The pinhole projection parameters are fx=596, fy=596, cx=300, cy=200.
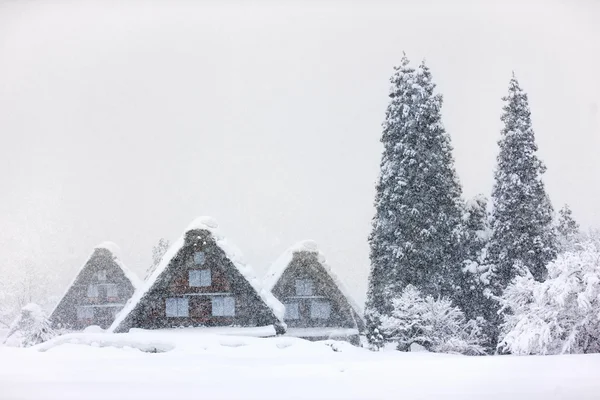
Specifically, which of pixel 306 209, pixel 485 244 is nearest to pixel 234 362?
pixel 485 244

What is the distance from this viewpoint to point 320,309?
95.3 ft

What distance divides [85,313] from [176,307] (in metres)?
11.7

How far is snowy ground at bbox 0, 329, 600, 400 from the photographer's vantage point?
30.7 feet

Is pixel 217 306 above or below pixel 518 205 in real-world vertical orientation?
below

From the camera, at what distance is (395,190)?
73.9ft

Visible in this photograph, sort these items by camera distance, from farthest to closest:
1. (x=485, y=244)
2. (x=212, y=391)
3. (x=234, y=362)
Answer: (x=485, y=244) → (x=234, y=362) → (x=212, y=391)

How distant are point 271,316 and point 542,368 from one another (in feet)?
41.9

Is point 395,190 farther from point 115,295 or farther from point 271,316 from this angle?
point 115,295

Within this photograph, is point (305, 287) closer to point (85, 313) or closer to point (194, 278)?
point (194, 278)

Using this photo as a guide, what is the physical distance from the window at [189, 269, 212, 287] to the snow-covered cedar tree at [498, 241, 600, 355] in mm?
11593

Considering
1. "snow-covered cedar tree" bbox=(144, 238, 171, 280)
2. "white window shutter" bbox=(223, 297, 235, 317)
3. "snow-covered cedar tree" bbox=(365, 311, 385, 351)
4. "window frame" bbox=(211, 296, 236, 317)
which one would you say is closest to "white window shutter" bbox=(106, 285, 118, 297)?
"snow-covered cedar tree" bbox=(144, 238, 171, 280)

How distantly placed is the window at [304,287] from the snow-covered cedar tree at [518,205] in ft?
32.2

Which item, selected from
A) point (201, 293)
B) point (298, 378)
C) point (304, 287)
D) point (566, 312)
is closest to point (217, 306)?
point (201, 293)

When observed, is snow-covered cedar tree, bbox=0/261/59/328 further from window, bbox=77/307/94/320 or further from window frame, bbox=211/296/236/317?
window frame, bbox=211/296/236/317
